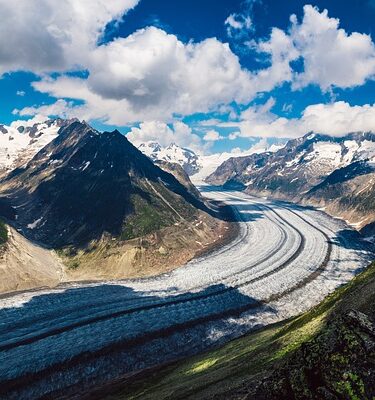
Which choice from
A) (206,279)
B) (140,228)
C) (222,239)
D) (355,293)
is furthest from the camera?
(222,239)

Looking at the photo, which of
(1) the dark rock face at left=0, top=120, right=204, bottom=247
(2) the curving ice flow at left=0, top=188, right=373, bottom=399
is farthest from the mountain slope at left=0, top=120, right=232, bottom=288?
(2) the curving ice flow at left=0, top=188, right=373, bottom=399

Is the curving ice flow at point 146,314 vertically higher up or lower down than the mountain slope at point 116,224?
lower down

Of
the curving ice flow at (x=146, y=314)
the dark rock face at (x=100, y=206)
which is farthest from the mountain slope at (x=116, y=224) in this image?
the curving ice flow at (x=146, y=314)

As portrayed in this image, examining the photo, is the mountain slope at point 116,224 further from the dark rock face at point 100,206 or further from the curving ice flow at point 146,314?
the curving ice flow at point 146,314

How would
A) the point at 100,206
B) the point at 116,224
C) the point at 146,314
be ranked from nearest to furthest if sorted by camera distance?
1. the point at 146,314
2. the point at 116,224
3. the point at 100,206

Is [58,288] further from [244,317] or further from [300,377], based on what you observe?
[300,377]

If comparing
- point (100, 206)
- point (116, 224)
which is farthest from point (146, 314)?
point (100, 206)

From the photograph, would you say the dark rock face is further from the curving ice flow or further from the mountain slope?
the curving ice flow

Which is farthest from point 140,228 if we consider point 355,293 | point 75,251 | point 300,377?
point 300,377

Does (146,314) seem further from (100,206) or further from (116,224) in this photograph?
(100,206)
